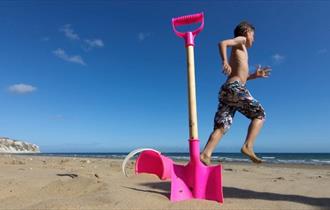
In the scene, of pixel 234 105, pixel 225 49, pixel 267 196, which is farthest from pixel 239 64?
pixel 267 196

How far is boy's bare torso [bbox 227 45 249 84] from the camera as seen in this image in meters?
3.30

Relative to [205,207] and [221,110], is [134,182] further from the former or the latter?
[205,207]

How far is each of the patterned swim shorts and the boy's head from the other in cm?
57

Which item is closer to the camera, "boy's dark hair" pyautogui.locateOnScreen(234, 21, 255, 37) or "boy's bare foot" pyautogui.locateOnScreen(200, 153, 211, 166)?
"boy's bare foot" pyautogui.locateOnScreen(200, 153, 211, 166)

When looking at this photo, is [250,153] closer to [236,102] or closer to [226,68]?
[236,102]

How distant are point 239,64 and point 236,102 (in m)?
0.42

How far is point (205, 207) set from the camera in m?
2.42

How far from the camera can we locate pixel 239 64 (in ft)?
11.0

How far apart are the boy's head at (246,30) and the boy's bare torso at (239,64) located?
15 cm

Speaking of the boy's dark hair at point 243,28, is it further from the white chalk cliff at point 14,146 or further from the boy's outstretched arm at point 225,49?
the white chalk cliff at point 14,146

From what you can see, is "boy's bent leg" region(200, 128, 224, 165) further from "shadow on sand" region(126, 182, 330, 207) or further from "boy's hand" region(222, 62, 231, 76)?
"boy's hand" region(222, 62, 231, 76)

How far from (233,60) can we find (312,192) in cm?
163

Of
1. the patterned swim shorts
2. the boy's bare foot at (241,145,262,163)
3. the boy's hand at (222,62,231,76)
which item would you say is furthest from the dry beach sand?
the boy's hand at (222,62,231,76)

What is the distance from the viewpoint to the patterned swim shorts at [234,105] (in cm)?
315
